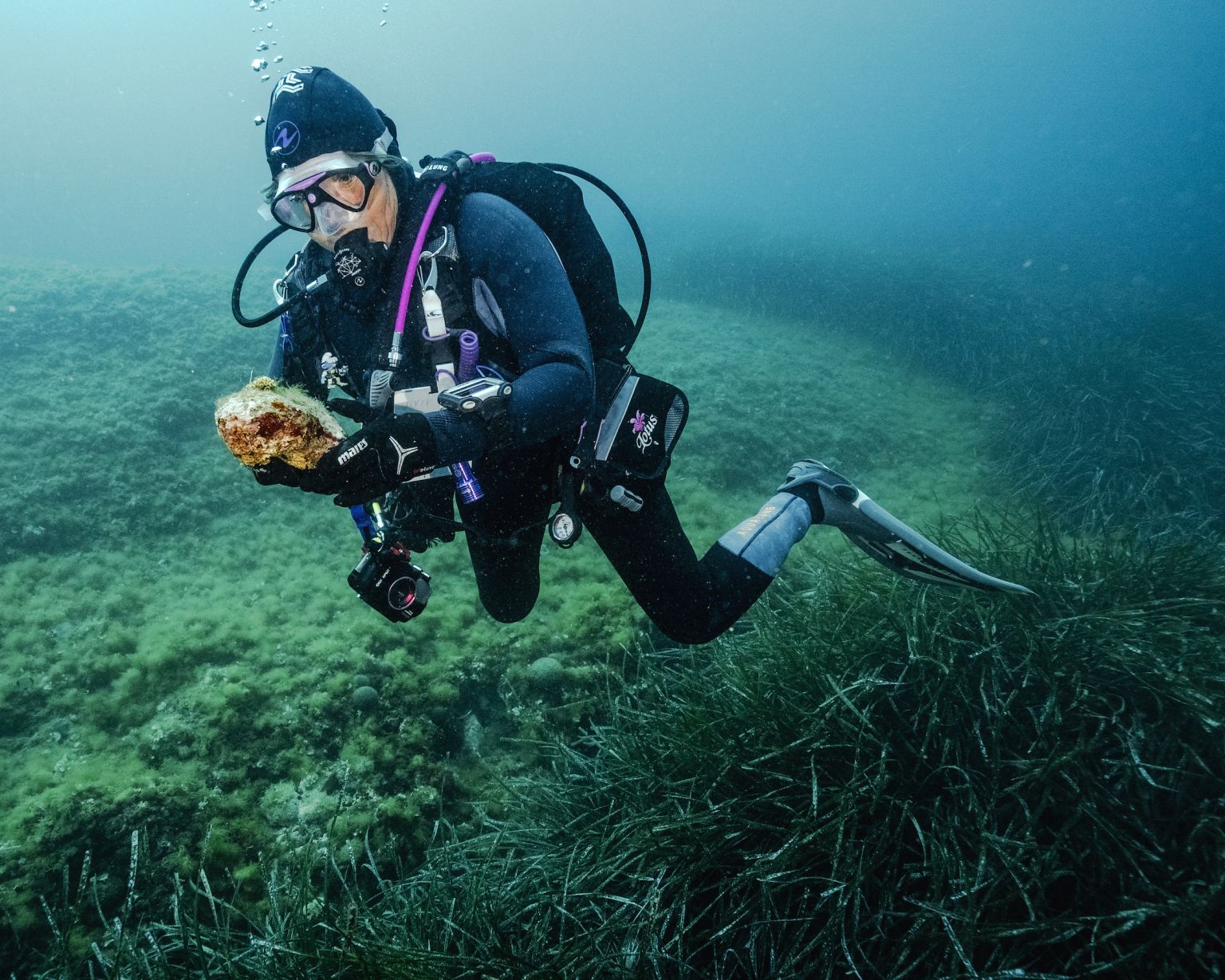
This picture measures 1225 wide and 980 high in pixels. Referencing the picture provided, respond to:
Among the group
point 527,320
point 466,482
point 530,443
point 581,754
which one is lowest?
point 581,754

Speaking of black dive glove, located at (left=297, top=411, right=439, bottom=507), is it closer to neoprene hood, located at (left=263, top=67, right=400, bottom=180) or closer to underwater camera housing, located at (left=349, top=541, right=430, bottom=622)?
underwater camera housing, located at (left=349, top=541, right=430, bottom=622)

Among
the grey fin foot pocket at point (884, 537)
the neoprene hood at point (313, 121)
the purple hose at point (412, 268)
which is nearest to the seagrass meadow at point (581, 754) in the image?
the grey fin foot pocket at point (884, 537)

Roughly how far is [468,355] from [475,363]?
0.15ft

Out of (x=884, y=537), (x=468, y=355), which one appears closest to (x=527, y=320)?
(x=468, y=355)

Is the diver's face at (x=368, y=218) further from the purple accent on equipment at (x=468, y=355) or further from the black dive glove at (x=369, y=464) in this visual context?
the black dive glove at (x=369, y=464)

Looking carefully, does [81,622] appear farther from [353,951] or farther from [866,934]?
[866,934]

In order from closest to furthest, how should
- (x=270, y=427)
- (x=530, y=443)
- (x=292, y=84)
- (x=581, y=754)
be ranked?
(x=270, y=427) < (x=530, y=443) < (x=292, y=84) < (x=581, y=754)

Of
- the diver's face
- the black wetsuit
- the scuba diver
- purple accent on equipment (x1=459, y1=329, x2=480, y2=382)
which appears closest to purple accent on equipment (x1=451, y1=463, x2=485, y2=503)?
the scuba diver

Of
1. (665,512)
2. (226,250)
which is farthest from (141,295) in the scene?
(226,250)

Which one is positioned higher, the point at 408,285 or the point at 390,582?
the point at 408,285

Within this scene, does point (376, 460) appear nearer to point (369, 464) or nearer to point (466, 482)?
point (369, 464)

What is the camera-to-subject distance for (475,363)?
2312mm

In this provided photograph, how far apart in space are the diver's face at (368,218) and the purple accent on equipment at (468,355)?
0.67m

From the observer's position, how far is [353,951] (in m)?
1.91
